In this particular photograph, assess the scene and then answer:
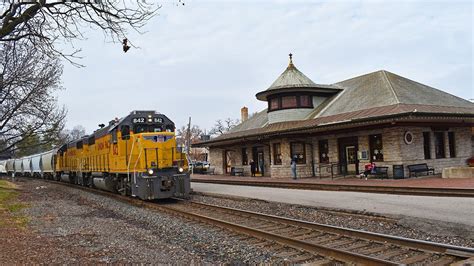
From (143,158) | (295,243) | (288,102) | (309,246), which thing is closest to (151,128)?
(143,158)

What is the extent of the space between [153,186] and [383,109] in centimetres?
1321

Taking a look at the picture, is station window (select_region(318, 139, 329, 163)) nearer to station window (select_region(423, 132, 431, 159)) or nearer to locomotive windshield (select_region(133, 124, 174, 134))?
station window (select_region(423, 132, 431, 159))

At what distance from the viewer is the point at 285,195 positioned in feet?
54.4

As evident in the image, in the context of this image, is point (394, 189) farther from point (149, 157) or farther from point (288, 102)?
point (288, 102)

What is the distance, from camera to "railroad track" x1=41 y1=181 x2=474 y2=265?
6.38m

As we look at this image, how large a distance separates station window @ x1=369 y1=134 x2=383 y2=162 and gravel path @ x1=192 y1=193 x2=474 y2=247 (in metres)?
10.1

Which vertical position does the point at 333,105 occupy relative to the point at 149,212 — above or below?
above

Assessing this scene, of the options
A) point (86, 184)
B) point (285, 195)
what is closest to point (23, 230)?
point (285, 195)

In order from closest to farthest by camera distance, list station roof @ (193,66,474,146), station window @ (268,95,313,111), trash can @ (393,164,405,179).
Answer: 1. trash can @ (393,164,405,179)
2. station roof @ (193,66,474,146)
3. station window @ (268,95,313,111)

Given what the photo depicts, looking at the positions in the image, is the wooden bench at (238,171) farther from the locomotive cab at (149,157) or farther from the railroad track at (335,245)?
the railroad track at (335,245)

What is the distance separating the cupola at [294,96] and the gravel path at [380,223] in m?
15.5

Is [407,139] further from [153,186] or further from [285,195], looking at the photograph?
[153,186]

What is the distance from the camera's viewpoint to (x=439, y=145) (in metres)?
23.4

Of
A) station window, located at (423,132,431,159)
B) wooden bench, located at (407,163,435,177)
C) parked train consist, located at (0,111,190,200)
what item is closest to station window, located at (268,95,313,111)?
station window, located at (423,132,431,159)
